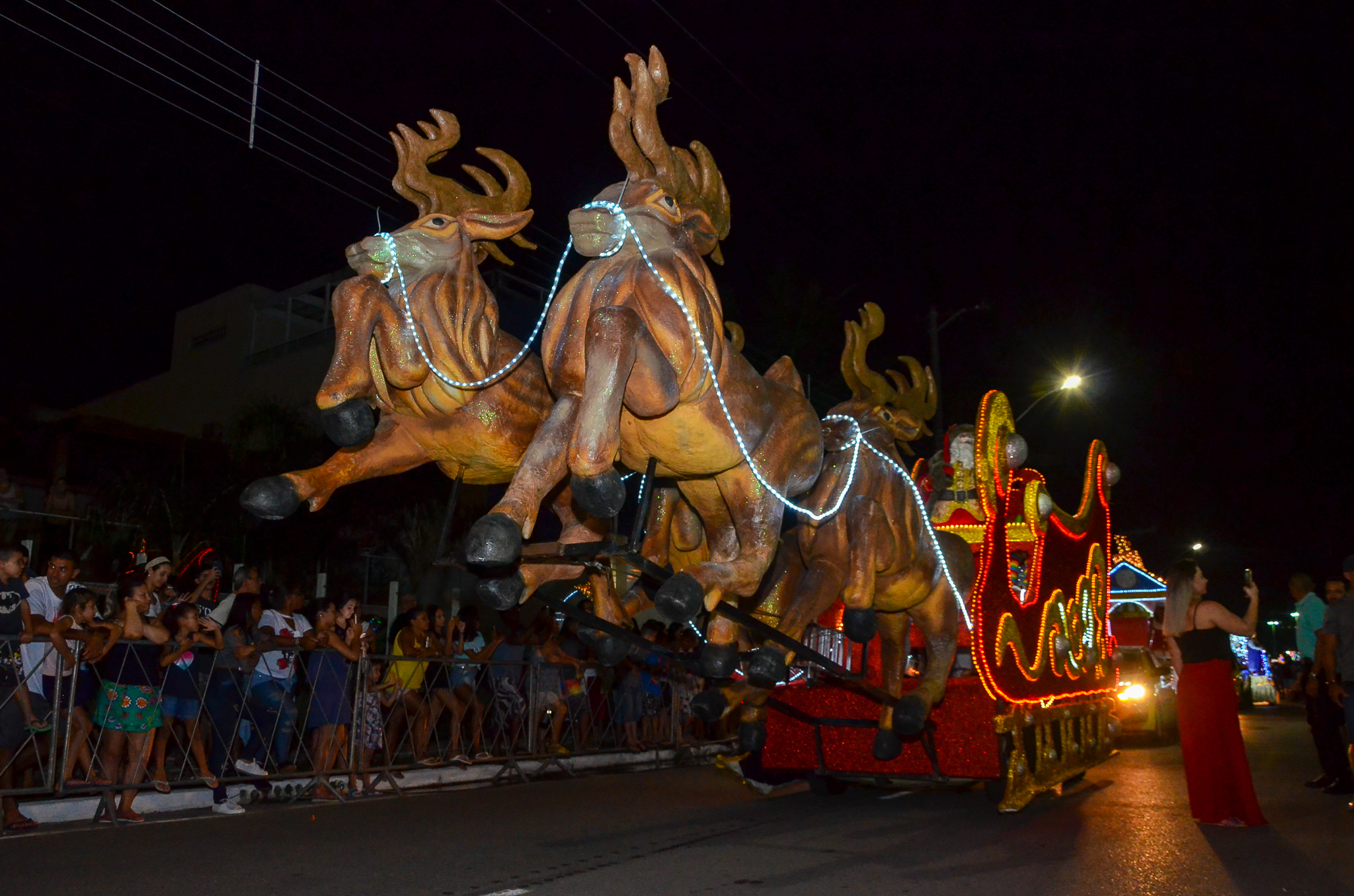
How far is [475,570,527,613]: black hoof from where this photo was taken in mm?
4109

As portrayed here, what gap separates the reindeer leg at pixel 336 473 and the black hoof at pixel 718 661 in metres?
1.54

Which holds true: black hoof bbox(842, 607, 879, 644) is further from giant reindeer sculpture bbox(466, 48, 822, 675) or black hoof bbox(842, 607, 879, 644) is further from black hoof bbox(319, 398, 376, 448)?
black hoof bbox(319, 398, 376, 448)

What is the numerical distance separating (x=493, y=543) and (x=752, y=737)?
273cm

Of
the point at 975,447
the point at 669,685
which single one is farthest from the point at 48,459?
the point at 975,447

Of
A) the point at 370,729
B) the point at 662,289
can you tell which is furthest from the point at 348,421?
the point at 370,729

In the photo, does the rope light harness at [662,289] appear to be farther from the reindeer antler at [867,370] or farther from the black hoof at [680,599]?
the reindeer antler at [867,370]

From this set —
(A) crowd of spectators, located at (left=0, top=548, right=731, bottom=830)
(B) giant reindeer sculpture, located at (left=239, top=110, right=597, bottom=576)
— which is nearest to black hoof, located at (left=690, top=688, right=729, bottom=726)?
(A) crowd of spectators, located at (left=0, top=548, right=731, bottom=830)

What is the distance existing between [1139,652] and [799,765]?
8808mm

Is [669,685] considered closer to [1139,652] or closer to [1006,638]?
[1006,638]

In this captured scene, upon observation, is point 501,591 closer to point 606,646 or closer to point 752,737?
point 606,646

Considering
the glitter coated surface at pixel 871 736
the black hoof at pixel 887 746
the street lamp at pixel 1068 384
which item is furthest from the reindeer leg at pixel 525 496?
the street lamp at pixel 1068 384

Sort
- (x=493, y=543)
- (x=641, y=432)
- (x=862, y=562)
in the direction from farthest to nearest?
(x=862, y=562) → (x=641, y=432) → (x=493, y=543)

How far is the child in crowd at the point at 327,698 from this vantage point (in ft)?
27.3

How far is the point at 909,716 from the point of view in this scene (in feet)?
20.1
